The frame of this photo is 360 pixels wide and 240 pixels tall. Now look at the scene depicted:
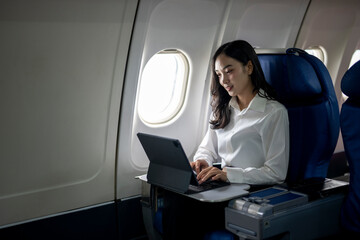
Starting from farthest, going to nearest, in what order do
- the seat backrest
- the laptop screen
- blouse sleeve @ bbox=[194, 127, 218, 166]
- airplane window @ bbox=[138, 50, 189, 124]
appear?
airplane window @ bbox=[138, 50, 189, 124]
blouse sleeve @ bbox=[194, 127, 218, 166]
the seat backrest
the laptop screen

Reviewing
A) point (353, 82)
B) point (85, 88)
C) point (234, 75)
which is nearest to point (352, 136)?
point (353, 82)

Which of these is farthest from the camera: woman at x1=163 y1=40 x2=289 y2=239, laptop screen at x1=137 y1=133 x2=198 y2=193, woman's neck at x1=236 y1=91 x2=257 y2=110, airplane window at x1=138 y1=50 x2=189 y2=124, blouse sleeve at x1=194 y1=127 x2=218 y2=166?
airplane window at x1=138 y1=50 x2=189 y2=124

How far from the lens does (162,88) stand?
3.62 metres

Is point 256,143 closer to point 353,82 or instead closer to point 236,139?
point 236,139

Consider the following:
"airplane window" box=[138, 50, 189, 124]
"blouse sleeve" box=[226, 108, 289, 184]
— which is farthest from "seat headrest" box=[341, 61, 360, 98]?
"airplane window" box=[138, 50, 189, 124]

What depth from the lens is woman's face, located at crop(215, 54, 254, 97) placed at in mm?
2727

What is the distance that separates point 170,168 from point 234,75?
2.11 feet

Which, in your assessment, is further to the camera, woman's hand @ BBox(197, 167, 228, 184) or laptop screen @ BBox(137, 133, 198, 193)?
woman's hand @ BBox(197, 167, 228, 184)

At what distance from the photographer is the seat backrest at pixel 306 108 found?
265cm

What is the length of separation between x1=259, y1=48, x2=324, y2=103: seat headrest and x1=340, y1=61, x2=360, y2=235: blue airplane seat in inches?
7.8

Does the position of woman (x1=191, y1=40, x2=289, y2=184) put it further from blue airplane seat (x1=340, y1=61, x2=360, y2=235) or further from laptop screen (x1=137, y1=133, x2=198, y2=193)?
blue airplane seat (x1=340, y1=61, x2=360, y2=235)

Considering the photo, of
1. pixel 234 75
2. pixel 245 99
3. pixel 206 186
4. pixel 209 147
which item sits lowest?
pixel 206 186

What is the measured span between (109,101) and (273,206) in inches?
50.2

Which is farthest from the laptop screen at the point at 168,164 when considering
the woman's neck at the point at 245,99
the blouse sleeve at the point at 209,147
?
the woman's neck at the point at 245,99
